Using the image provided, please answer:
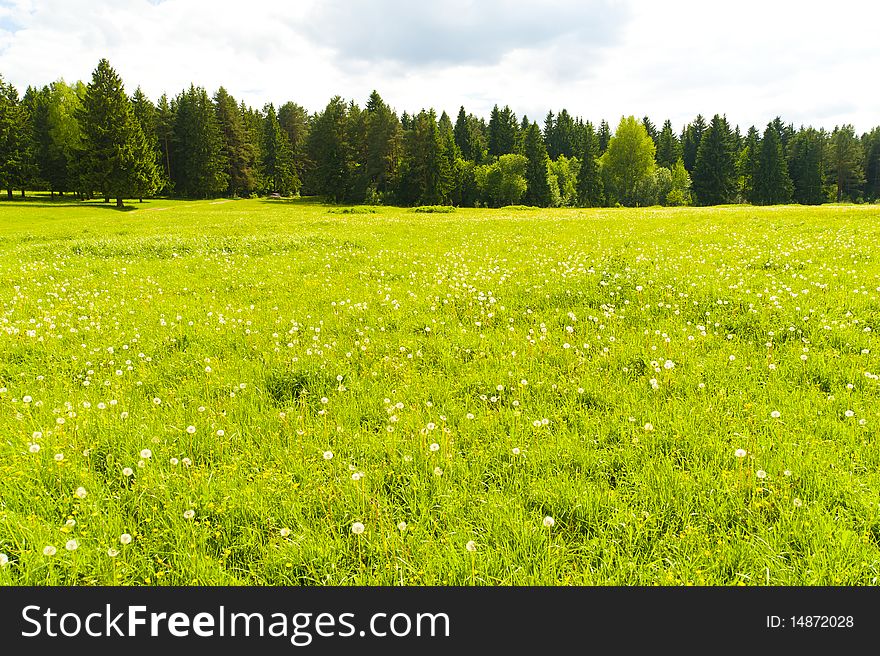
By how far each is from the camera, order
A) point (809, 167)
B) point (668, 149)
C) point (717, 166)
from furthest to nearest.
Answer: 1. point (668, 149)
2. point (809, 167)
3. point (717, 166)

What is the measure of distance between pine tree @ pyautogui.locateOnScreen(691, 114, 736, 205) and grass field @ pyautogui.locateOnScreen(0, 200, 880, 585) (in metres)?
87.3

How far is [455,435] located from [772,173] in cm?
10178

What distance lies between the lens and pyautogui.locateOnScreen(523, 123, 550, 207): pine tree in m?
76.8

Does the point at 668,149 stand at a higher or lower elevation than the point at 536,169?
higher

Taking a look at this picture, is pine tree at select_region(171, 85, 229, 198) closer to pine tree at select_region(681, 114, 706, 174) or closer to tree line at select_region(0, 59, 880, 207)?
tree line at select_region(0, 59, 880, 207)

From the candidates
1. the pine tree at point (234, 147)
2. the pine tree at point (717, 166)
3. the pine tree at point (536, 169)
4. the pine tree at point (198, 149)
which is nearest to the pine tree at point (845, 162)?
the pine tree at point (717, 166)

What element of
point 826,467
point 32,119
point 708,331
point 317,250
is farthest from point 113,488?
point 32,119

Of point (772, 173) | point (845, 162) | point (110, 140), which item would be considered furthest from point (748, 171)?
point (110, 140)

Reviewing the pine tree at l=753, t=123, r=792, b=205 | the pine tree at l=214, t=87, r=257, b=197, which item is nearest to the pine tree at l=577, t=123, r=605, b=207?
the pine tree at l=753, t=123, r=792, b=205

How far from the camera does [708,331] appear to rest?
6676mm

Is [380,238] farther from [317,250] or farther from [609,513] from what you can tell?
[609,513]

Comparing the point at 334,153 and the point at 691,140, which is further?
the point at 691,140

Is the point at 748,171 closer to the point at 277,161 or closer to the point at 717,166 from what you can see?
the point at 717,166

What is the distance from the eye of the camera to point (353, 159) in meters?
68.9
